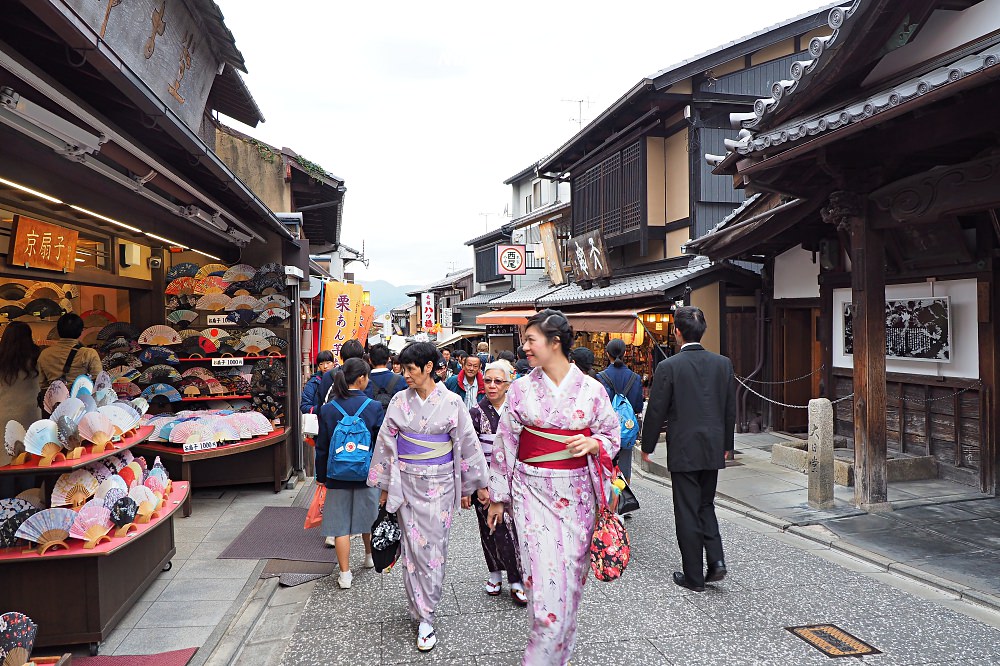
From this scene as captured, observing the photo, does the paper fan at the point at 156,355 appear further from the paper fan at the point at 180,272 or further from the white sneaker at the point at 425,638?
the white sneaker at the point at 425,638

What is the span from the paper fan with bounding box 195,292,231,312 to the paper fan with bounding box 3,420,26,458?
15.6ft

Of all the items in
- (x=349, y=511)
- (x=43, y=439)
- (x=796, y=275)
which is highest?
(x=796, y=275)

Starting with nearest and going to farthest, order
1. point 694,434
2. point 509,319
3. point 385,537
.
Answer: point 385,537 → point 694,434 → point 509,319

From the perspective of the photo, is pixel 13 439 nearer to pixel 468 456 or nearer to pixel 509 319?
pixel 468 456

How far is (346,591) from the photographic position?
555 cm

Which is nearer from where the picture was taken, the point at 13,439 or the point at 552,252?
the point at 13,439

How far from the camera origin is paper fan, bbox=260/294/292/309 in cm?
932

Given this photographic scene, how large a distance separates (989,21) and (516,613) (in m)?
7.20

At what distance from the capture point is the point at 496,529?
521 centimetres


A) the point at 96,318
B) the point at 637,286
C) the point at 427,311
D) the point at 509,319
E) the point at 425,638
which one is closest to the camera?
the point at 425,638

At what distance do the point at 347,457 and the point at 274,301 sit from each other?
4.74m

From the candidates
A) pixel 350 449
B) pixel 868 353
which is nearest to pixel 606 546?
pixel 350 449

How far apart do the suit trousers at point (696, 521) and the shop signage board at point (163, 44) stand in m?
5.60

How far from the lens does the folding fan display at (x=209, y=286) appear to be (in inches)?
359
